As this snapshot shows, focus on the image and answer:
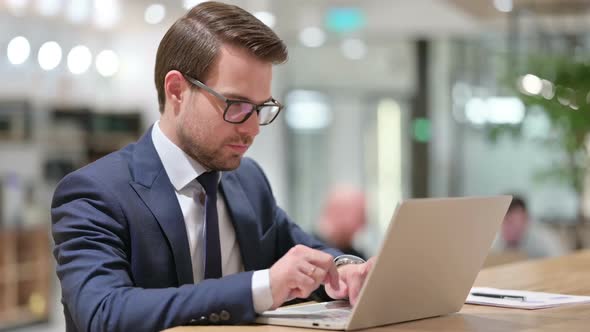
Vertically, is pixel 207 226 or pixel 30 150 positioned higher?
pixel 207 226

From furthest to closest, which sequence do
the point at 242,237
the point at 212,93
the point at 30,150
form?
the point at 30,150, the point at 242,237, the point at 212,93

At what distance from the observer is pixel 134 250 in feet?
6.49

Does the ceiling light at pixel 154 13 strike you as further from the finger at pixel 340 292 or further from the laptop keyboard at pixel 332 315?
the laptop keyboard at pixel 332 315

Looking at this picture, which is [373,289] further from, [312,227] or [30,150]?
[312,227]

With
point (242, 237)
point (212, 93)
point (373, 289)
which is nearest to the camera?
point (373, 289)

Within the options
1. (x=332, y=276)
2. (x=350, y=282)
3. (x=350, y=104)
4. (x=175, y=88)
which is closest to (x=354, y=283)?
(x=350, y=282)

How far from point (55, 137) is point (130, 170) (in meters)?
7.34

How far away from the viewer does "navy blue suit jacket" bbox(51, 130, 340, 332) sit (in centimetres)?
172

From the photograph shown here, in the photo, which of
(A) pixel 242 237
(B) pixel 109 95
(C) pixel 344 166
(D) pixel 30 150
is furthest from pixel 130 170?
(C) pixel 344 166

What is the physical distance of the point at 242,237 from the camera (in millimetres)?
2277

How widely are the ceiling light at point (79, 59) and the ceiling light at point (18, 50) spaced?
76 centimetres

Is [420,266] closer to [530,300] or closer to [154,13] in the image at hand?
[530,300]

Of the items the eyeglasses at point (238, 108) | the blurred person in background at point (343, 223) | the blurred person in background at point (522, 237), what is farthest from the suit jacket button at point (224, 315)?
the blurred person in background at point (522, 237)

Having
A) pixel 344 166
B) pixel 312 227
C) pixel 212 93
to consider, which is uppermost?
pixel 212 93
